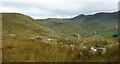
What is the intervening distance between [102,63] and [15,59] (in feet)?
9.20

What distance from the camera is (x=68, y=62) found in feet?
10.9

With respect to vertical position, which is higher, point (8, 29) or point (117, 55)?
point (117, 55)

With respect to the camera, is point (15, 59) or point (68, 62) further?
point (15, 59)

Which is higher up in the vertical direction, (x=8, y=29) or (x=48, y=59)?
(x=48, y=59)

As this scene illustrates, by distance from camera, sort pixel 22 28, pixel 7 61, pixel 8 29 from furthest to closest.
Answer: pixel 22 28 → pixel 8 29 → pixel 7 61

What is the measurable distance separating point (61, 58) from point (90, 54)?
118 cm

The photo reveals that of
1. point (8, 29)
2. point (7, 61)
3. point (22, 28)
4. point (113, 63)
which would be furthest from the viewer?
point (22, 28)

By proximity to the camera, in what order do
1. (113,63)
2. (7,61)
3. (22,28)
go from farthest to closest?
(22,28)
(7,61)
(113,63)

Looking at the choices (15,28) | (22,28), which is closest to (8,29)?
(15,28)

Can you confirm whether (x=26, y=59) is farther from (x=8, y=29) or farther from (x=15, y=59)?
(x=8, y=29)

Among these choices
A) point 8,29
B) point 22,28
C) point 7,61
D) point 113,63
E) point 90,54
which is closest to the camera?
point 113,63

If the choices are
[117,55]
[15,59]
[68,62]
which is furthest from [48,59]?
[117,55]

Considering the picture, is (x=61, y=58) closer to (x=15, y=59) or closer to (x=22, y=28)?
(x=15, y=59)

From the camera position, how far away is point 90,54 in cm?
401
